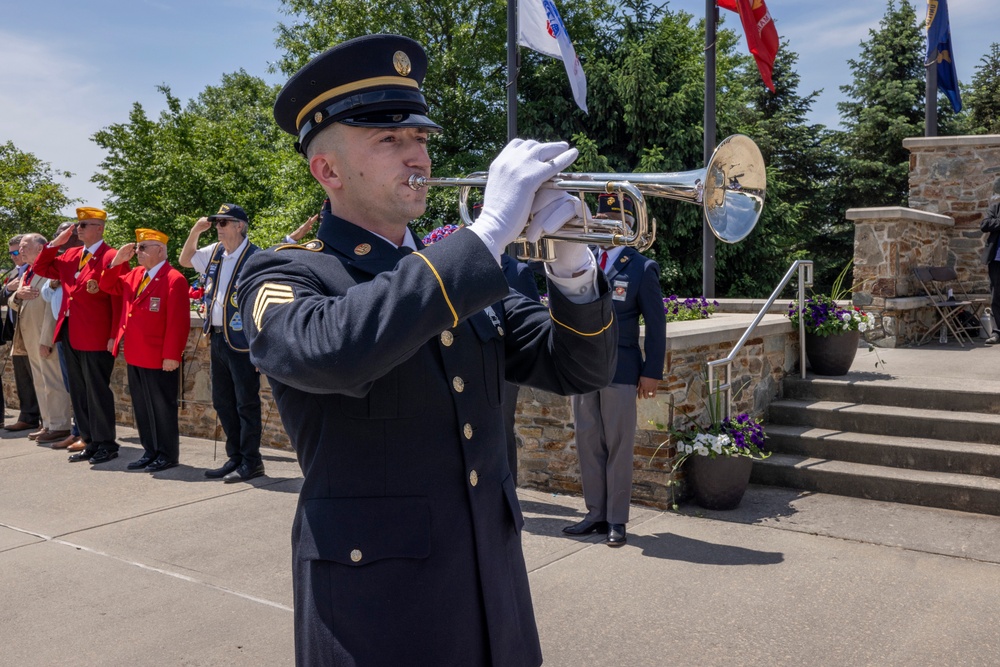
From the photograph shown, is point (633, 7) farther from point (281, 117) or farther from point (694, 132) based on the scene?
point (281, 117)

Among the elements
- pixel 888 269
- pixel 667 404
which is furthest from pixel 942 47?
pixel 667 404

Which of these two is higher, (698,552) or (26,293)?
(26,293)

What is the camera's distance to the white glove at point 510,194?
145 centimetres

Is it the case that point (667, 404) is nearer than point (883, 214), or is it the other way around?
point (667, 404)

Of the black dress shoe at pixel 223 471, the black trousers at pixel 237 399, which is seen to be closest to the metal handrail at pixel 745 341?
the black trousers at pixel 237 399

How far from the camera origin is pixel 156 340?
6949mm

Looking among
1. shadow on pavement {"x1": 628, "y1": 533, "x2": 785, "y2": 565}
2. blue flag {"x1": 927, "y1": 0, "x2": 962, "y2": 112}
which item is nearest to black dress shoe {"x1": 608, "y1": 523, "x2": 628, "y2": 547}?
shadow on pavement {"x1": 628, "y1": 533, "x2": 785, "y2": 565}

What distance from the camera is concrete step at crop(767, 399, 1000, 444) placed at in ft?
19.5

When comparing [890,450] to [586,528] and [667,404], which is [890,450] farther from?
[586,528]

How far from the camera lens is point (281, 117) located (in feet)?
6.09

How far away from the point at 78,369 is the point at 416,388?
7.27 meters

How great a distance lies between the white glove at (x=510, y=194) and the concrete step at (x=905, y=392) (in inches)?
231

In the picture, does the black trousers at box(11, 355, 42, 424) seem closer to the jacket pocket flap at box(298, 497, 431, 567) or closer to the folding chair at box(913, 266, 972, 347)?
the jacket pocket flap at box(298, 497, 431, 567)

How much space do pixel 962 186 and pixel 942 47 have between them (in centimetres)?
352
